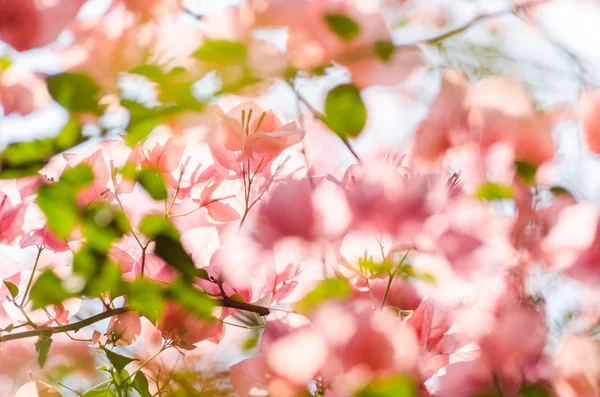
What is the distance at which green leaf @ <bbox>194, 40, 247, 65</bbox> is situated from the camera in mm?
471

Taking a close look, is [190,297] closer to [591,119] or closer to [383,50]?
[383,50]

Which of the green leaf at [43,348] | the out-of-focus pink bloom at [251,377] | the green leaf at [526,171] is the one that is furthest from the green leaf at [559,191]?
the green leaf at [43,348]

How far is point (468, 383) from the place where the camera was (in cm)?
43

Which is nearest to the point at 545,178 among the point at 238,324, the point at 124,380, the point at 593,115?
the point at 593,115

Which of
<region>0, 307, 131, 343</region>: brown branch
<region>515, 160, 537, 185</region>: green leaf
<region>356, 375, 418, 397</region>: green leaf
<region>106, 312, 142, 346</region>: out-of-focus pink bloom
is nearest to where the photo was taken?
<region>356, 375, 418, 397</region>: green leaf

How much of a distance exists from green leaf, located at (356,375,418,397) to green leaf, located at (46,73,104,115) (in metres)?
0.34

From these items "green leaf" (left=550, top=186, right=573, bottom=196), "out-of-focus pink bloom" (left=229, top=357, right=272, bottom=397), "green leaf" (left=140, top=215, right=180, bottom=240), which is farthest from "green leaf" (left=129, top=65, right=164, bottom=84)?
"green leaf" (left=550, top=186, right=573, bottom=196)

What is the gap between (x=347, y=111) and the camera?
0.47m

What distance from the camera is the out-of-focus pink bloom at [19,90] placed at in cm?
59

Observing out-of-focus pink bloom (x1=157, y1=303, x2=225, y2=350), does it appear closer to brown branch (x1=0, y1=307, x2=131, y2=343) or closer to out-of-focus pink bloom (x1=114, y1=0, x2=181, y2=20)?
brown branch (x1=0, y1=307, x2=131, y2=343)

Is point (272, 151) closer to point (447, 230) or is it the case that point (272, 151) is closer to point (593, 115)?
point (447, 230)

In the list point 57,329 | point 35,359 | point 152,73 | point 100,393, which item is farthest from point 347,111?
point 35,359

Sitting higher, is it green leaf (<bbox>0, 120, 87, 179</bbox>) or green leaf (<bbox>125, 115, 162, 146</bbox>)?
green leaf (<bbox>125, 115, 162, 146</bbox>)

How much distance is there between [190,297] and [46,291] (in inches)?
5.9
